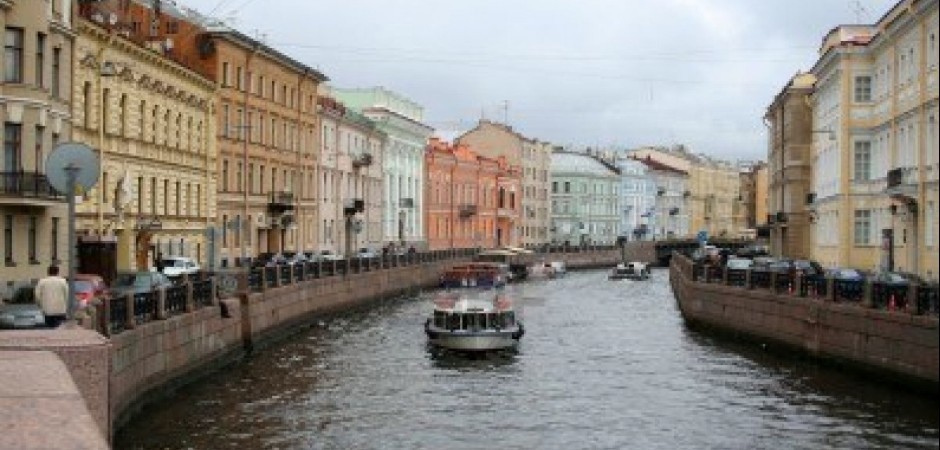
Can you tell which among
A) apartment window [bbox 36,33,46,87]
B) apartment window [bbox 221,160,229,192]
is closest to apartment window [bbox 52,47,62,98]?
apartment window [bbox 36,33,46,87]

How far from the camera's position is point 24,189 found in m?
34.4

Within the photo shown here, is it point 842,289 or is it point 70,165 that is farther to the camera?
point 842,289

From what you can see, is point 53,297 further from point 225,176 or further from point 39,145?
point 225,176

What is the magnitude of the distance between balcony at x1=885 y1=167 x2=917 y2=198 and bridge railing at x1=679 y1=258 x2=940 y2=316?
4942mm

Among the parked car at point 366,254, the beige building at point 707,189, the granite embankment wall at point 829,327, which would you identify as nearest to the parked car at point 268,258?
the parked car at point 366,254

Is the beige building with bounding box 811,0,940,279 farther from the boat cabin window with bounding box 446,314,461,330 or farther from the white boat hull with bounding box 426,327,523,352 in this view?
the boat cabin window with bounding box 446,314,461,330

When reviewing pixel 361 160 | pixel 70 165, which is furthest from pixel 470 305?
pixel 361 160

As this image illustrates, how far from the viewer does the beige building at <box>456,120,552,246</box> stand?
119 m

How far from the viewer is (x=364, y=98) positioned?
299 feet

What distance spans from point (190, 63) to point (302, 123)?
13.9m

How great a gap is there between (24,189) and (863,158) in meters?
29.7

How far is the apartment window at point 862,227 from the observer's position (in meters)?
48.2

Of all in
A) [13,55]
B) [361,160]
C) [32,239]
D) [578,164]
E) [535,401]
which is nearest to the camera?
[535,401]

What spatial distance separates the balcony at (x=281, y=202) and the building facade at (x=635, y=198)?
7869 centimetres
